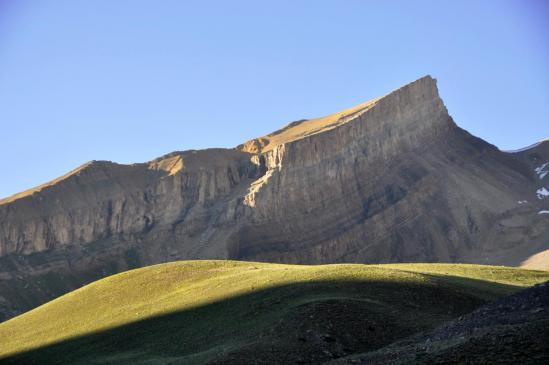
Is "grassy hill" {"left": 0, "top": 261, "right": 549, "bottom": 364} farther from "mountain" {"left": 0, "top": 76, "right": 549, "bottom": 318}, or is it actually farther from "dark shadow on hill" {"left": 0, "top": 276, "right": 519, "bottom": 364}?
"mountain" {"left": 0, "top": 76, "right": 549, "bottom": 318}

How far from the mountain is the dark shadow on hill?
282 ft

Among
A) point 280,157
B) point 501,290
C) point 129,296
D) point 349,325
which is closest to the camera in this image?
A: point 349,325

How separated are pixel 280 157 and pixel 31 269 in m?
55.5

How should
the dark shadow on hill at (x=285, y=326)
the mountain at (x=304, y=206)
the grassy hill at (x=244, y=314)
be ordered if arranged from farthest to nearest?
the mountain at (x=304, y=206) < the grassy hill at (x=244, y=314) < the dark shadow on hill at (x=285, y=326)

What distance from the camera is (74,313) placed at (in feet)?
224

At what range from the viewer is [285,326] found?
38.1 m

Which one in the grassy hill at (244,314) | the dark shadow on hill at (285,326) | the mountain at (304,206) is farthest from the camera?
the mountain at (304,206)

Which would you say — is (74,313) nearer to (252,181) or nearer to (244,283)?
(244,283)

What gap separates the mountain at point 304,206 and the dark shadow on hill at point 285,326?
282 feet

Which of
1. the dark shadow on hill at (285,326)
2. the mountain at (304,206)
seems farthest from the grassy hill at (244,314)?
the mountain at (304,206)

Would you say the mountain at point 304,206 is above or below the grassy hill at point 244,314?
above

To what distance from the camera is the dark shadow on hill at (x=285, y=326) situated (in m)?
35.6

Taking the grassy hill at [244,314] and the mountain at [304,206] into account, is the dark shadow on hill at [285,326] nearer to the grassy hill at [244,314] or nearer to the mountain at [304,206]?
the grassy hill at [244,314]

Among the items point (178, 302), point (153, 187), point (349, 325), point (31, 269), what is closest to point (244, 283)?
point (178, 302)
